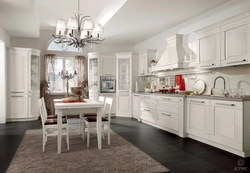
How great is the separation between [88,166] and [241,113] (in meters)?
2.36

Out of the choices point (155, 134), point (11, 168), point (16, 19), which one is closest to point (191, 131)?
point (155, 134)

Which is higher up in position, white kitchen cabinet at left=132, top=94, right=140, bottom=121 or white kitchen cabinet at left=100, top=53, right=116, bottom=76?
white kitchen cabinet at left=100, top=53, right=116, bottom=76

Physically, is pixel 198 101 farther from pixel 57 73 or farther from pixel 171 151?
pixel 57 73

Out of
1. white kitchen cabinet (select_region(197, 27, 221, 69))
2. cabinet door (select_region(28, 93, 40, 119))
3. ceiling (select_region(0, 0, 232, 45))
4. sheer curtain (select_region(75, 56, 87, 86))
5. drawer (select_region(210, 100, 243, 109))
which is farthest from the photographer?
sheer curtain (select_region(75, 56, 87, 86))

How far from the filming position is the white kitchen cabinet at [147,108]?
5445 mm

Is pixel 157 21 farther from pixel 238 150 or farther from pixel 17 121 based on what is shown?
pixel 17 121

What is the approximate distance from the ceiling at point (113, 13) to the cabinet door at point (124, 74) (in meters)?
0.94

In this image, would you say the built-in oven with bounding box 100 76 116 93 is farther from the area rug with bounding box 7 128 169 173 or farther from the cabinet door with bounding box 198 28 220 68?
the cabinet door with bounding box 198 28 220 68

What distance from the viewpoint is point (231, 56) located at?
140 inches

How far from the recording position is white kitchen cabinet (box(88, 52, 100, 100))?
7121 mm

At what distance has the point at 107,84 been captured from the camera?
7.19 m

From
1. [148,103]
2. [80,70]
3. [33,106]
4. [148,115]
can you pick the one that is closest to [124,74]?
[80,70]

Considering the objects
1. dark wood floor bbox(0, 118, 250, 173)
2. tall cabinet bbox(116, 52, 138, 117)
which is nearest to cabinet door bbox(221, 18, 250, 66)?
dark wood floor bbox(0, 118, 250, 173)

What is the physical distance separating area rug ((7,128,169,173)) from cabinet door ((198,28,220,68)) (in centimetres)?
217
